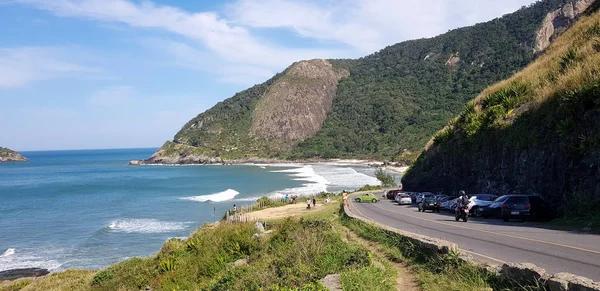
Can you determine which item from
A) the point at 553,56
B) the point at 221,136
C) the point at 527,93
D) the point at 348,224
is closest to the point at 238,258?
the point at 348,224

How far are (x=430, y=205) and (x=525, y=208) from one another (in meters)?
12.3

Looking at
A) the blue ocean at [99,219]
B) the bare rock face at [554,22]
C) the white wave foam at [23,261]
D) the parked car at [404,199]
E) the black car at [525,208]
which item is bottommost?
the white wave foam at [23,261]

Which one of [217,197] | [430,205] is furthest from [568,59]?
[217,197]

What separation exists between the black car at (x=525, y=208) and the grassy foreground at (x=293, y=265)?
6.80 metres

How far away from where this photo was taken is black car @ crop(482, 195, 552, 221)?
17.8 m

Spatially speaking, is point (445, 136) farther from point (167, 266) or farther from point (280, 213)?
point (167, 266)

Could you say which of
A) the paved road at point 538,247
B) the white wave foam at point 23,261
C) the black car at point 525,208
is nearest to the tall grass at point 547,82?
the black car at point 525,208

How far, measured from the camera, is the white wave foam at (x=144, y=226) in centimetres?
4184

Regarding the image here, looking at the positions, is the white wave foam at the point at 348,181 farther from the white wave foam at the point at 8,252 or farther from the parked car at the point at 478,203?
the parked car at the point at 478,203

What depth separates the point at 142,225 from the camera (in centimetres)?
4509

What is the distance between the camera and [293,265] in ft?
29.9

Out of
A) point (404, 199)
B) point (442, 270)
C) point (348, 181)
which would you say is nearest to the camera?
point (442, 270)

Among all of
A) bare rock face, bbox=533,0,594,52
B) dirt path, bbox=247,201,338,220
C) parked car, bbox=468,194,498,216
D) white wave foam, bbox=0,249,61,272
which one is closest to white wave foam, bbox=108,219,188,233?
dirt path, bbox=247,201,338,220

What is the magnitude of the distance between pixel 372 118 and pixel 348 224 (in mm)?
183993
